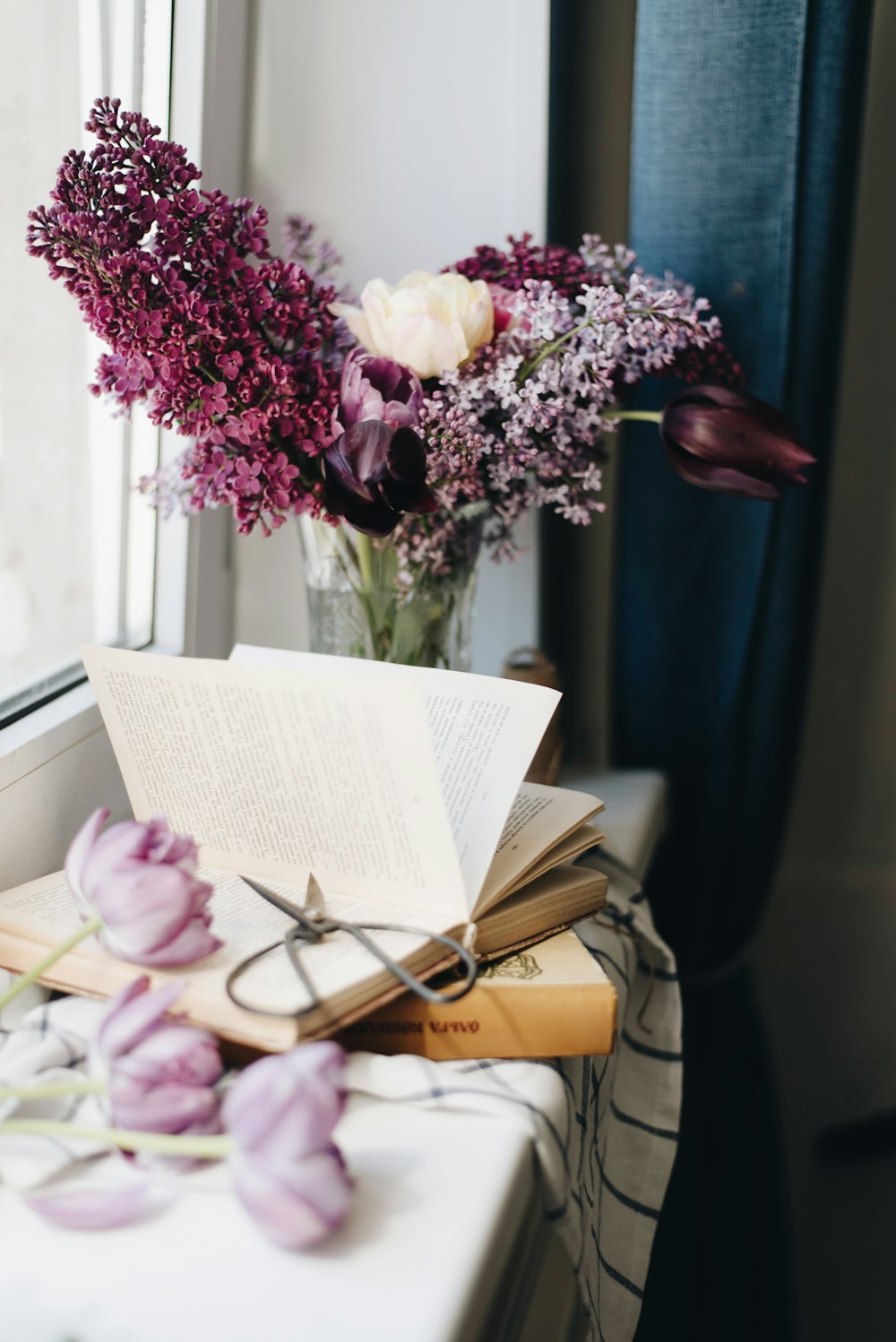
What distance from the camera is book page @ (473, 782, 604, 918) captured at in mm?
548

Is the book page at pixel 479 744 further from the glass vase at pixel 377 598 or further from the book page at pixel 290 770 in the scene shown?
the glass vase at pixel 377 598

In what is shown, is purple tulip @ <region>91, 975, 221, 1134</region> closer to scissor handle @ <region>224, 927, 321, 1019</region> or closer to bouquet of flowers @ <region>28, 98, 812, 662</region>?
scissor handle @ <region>224, 927, 321, 1019</region>

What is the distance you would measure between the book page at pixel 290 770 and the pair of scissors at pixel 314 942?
0.10 ft

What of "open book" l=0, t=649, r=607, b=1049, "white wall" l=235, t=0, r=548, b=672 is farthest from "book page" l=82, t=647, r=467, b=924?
"white wall" l=235, t=0, r=548, b=672

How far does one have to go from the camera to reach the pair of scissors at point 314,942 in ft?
1.46

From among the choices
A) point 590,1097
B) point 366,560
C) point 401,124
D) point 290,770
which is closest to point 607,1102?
point 590,1097

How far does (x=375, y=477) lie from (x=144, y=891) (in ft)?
0.90

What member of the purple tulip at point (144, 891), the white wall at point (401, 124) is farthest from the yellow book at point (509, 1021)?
the white wall at point (401, 124)

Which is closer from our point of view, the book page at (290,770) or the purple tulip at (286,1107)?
the purple tulip at (286,1107)

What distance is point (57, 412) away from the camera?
769mm

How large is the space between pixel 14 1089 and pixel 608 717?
0.99 metres

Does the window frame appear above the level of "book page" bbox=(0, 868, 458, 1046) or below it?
above

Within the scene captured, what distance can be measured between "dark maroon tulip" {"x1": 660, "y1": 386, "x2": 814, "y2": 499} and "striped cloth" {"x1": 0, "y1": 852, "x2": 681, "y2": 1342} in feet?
1.01

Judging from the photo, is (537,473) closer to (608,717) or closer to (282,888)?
(282,888)
